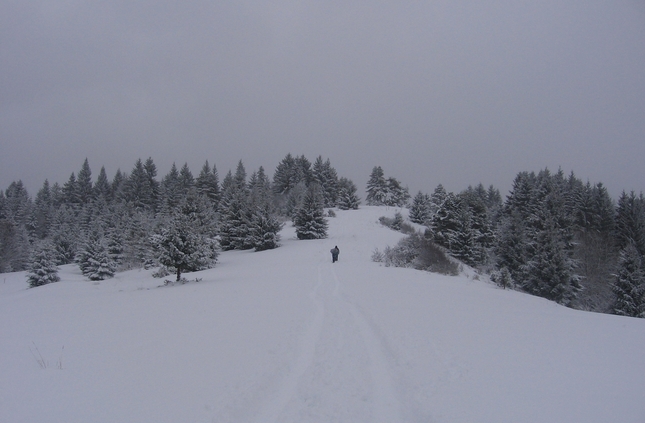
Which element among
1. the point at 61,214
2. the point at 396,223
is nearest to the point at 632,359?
the point at 396,223

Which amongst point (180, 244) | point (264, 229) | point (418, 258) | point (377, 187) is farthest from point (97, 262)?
point (377, 187)

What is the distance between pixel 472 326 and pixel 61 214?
236 ft

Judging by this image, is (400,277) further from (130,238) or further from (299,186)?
(299,186)

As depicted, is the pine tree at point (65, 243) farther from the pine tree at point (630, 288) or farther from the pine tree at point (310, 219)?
the pine tree at point (630, 288)

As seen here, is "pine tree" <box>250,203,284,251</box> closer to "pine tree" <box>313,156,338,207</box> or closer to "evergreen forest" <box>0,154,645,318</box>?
"evergreen forest" <box>0,154,645,318</box>

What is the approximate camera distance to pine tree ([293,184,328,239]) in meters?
33.9

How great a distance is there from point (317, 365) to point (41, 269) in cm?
2902

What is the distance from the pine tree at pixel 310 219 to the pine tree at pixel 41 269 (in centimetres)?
2161

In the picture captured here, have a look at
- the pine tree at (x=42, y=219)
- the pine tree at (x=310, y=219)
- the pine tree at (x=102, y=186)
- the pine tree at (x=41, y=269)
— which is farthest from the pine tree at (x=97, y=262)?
the pine tree at (x=102, y=186)

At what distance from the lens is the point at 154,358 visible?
16.6ft

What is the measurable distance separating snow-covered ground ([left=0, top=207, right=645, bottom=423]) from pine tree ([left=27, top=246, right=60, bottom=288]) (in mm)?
20197

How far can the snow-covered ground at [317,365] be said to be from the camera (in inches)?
143

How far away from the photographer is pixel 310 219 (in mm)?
34188

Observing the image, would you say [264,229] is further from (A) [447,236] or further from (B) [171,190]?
(B) [171,190]
